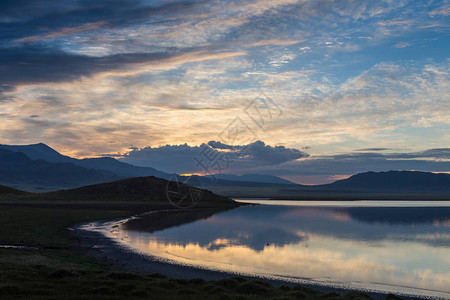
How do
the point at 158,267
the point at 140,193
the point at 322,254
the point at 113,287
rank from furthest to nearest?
1. the point at 140,193
2. the point at 322,254
3. the point at 158,267
4. the point at 113,287

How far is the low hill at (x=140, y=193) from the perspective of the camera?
14025cm

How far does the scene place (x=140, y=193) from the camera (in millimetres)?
148250

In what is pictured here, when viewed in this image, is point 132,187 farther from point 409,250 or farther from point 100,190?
point 409,250

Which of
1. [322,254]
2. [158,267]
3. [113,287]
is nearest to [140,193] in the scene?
[322,254]

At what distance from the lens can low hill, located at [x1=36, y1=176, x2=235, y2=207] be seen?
140 m

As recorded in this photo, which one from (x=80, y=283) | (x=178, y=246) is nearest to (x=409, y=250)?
(x=178, y=246)

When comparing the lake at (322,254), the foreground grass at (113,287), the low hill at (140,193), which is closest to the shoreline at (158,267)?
the lake at (322,254)

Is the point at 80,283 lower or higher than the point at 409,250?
higher

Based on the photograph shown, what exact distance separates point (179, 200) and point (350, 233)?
97726 mm

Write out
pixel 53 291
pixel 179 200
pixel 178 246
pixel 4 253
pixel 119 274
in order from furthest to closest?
pixel 179 200
pixel 178 246
pixel 4 253
pixel 119 274
pixel 53 291

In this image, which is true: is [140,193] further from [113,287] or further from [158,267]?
[113,287]

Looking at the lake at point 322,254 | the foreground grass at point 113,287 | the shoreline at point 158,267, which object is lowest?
the lake at point 322,254

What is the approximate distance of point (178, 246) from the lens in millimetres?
39969

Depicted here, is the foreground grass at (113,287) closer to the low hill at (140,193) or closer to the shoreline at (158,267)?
the shoreline at (158,267)
